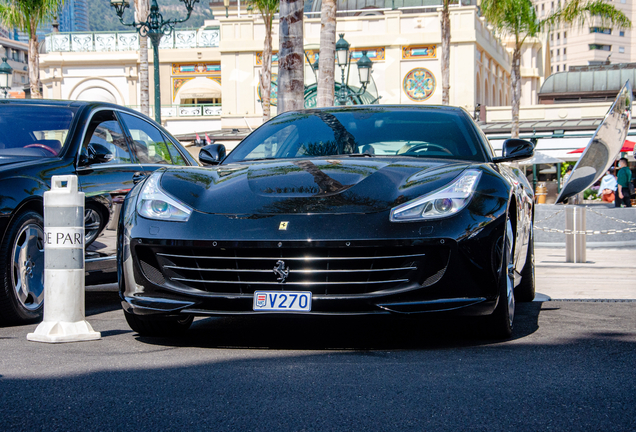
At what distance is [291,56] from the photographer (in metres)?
12.1

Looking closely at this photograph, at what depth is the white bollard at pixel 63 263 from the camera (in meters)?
4.54

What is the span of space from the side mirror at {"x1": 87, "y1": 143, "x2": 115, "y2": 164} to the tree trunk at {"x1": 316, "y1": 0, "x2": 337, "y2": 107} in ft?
30.6

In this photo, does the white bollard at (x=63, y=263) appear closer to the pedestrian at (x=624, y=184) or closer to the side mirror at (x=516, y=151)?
the side mirror at (x=516, y=151)

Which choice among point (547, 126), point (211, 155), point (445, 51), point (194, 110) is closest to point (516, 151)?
point (211, 155)

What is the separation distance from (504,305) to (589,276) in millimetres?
6004

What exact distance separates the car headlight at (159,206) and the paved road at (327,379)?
674 mm

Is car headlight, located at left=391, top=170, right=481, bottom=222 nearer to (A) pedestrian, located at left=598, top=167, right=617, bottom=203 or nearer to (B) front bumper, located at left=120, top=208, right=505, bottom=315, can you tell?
(B) front bumper, located at left=120, top=208, right=505, bottom=315

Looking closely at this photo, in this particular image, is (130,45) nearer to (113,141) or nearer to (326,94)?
(326,94)

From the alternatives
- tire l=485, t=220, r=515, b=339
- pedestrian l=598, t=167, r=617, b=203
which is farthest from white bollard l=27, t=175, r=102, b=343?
pedestrian l=598, t=167, r=617, b=203

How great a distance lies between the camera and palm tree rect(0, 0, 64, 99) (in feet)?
96.1

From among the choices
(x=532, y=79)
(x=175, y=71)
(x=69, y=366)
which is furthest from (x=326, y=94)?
(x=532, y=79)

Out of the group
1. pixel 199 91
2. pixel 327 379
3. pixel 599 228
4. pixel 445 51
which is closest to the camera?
pixel 327 379

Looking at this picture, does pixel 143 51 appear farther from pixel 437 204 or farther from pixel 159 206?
pixel 437 204

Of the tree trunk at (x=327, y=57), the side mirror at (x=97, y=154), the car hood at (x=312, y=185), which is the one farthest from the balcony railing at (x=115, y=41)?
the car hood at (x=312, y=185)
